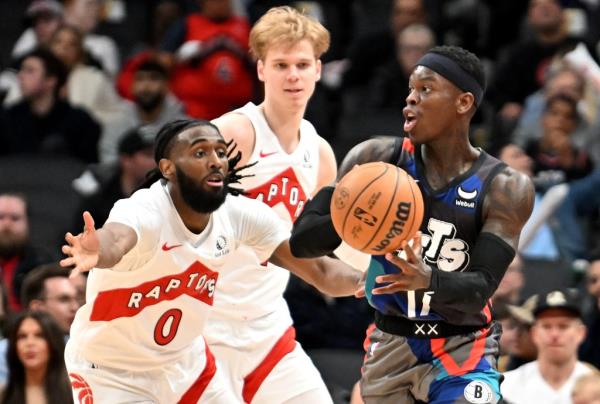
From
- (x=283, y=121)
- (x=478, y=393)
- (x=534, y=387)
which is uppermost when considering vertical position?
(x=283, y=121)

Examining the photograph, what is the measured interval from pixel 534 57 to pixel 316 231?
23.2 feet

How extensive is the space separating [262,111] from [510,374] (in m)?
2.65

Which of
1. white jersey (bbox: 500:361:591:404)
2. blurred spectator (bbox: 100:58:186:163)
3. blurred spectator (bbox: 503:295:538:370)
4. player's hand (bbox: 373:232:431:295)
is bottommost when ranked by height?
white jersey (bbox: 500:361:591:404)

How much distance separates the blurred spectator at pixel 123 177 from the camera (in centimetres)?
1127

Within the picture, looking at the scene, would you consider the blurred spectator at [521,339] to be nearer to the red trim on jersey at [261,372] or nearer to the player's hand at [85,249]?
the red trim on jersey at [261,372]

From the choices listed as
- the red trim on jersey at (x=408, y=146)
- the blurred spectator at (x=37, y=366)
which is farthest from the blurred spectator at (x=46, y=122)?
the red trim on jersey at (x=408, y=146)

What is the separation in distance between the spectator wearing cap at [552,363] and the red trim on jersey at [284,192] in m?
2.23

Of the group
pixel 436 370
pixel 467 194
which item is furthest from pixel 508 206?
pixel 436 370

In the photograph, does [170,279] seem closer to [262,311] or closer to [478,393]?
[262,311]

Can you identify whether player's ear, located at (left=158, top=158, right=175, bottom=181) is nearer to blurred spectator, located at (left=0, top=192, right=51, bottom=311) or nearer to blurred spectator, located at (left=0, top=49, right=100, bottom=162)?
blurred spectator, located at (left=0, top=192, right=51, bottom=311)

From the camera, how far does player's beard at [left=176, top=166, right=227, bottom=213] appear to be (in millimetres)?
6621

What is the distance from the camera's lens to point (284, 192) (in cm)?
774

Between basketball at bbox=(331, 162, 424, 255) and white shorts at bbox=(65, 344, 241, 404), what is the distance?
1298mm

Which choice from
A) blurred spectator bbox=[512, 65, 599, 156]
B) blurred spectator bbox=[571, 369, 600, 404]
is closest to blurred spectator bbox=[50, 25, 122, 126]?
blurred spectator bbox=[512, 65, 599, 156]
